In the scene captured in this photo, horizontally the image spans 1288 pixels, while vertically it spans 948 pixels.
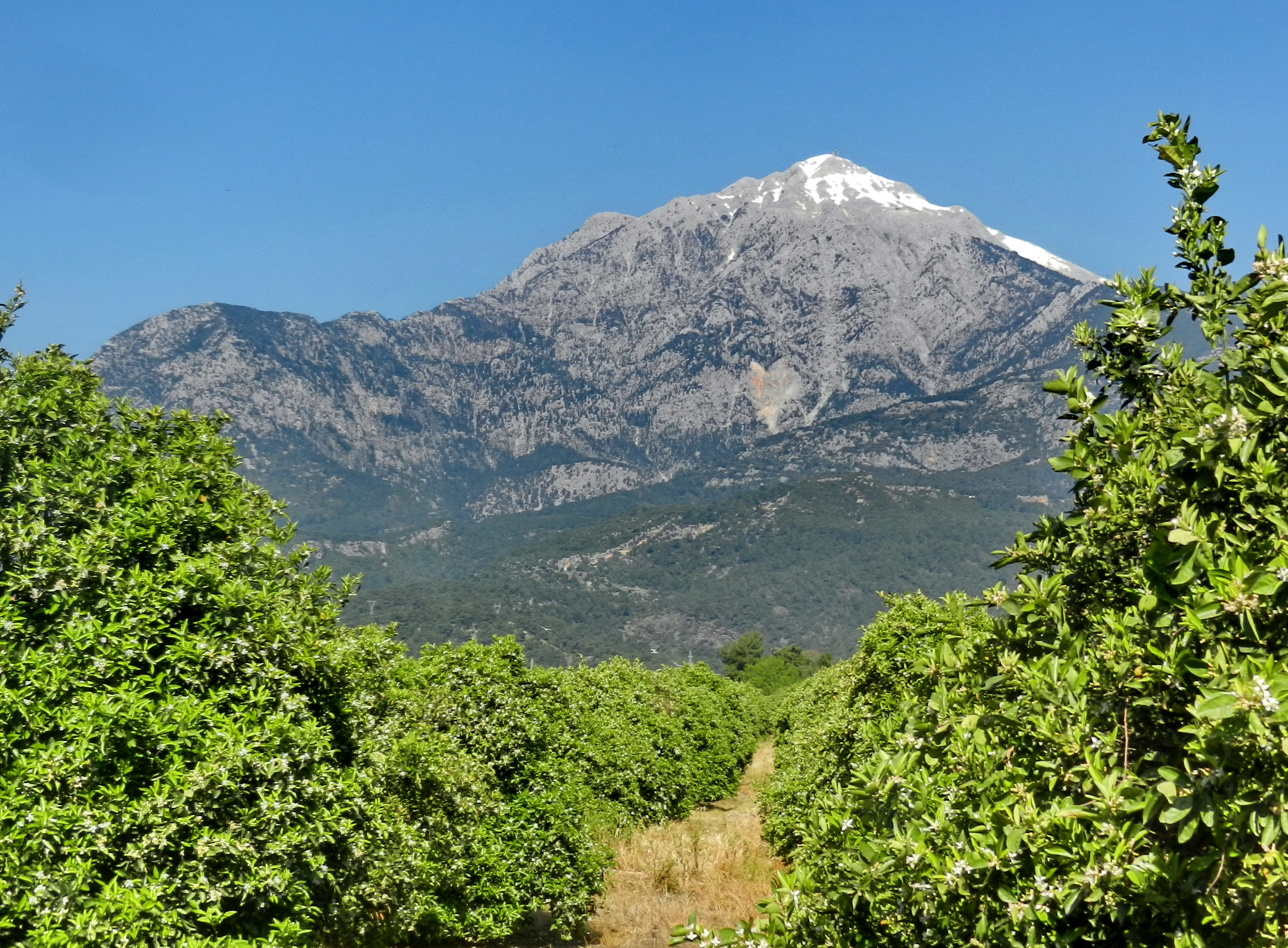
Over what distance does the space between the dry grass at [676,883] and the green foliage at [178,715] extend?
5328 millimetres

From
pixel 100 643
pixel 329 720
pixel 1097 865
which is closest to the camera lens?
pixel 1097 865

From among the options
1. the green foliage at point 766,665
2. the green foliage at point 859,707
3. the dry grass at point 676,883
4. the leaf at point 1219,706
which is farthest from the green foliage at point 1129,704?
the green foliage at point 766,665

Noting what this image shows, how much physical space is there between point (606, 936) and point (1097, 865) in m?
16.9

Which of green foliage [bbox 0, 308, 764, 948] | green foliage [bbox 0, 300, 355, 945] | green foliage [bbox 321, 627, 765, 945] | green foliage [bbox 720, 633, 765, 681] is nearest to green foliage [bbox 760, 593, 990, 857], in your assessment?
green foliage [bbox 321, 627, 765, 945]

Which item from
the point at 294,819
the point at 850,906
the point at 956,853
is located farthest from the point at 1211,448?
the point at 294,819

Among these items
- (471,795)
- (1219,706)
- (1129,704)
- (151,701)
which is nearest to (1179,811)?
(1219,706)

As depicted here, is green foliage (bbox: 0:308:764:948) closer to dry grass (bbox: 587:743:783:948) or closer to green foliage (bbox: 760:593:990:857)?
dry grass (bbox: 587:743:783:948)

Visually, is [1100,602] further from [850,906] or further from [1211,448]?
[850,906]

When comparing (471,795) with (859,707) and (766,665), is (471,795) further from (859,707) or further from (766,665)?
(766,665)

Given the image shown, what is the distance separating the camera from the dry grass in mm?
19469

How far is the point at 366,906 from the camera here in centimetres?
1199

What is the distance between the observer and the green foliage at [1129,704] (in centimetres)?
437

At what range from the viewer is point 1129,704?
5293mm

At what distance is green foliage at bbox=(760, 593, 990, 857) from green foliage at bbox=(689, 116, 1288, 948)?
5.08 meters
